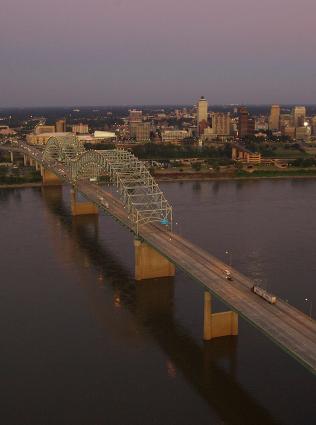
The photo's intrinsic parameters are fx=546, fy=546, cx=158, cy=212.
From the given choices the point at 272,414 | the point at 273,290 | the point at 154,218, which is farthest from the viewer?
the point at 154,218

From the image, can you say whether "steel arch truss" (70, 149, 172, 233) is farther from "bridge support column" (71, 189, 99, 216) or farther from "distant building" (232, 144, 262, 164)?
"distant building" (232, 144, 262, 164)

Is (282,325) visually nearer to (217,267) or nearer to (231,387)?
(231,387)

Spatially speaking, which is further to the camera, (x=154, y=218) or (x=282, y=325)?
(x=154, y=218)

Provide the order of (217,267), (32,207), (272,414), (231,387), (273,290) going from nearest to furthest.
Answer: (272,414) → (231,387) → (217,267) → (273,290) → (32,207)

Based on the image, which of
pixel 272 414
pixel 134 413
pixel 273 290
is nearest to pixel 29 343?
pixel 134 413

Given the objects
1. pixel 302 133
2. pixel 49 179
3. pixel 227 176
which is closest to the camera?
pixel 49 179

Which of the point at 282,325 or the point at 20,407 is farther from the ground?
the point at 282,325

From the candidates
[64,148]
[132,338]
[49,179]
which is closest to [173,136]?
[49,179]

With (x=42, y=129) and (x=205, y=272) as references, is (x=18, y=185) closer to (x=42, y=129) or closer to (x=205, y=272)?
(x=205, y=272)
